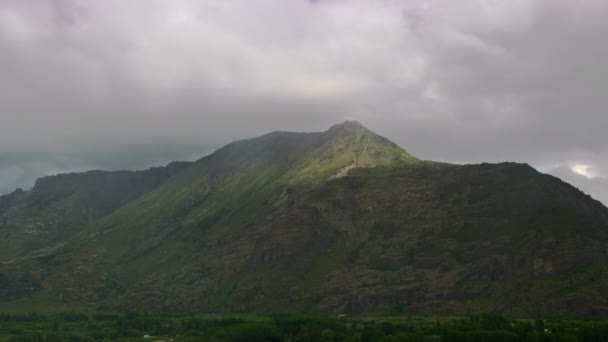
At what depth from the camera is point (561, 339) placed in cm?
19688

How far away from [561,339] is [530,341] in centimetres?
946

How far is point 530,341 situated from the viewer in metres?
200
